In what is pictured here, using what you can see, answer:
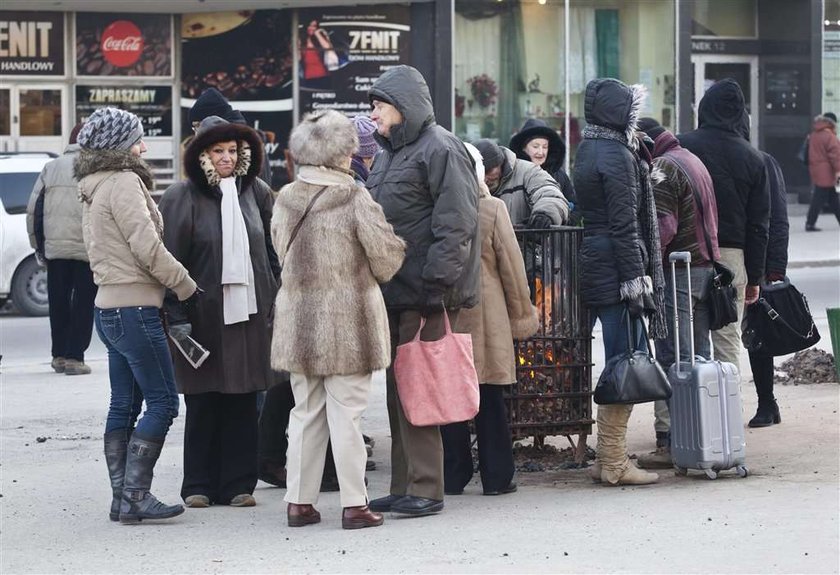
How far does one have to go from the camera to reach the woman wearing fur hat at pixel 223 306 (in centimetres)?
766

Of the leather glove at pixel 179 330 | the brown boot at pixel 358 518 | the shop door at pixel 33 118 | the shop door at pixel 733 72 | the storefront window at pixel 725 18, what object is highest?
the storefront window at pixel 725 18

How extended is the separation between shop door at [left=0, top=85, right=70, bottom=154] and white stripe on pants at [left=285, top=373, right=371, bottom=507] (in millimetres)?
19443

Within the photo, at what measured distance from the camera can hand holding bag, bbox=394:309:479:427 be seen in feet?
23.9

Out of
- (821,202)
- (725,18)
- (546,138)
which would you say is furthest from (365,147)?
(725,18)

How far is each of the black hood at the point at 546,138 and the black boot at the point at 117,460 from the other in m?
3.66

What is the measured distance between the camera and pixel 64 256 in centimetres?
1297

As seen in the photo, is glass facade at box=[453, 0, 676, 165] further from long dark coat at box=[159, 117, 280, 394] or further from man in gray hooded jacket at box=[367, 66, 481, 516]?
man in gray hooded jacket at box=[367, 66, 481, 516]

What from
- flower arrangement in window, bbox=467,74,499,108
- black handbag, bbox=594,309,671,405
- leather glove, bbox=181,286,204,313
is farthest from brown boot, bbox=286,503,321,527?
flower arrangement in window, bbox=467,74,499,108

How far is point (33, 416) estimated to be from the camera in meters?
10.9

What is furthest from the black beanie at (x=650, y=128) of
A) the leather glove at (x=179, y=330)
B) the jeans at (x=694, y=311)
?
the leather glove at (x=179, y=330)

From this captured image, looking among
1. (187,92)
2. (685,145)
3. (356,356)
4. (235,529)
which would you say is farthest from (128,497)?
(187,92)

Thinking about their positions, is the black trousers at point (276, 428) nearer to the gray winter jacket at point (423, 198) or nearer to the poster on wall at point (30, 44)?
the gray winter jacket at point (423, 198)

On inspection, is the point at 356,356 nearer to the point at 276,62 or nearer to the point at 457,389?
the point at 457,389

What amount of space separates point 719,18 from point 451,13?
5.93m
